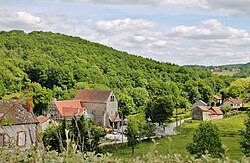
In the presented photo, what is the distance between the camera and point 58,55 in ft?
349

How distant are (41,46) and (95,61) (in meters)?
17.2

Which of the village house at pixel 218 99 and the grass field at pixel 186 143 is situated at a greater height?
the village house at pixel 218 99

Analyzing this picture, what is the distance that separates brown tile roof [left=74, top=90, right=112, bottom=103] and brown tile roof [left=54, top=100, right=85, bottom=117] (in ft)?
4.81

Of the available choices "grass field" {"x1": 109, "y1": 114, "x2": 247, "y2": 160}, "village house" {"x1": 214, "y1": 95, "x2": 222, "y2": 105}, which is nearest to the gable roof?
"grass field" {"x1": 109, "y1": 114, "x2": 247, "y2": 160}

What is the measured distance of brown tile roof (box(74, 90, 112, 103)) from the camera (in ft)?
214

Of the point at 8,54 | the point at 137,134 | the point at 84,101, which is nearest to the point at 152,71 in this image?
the point at 8,54

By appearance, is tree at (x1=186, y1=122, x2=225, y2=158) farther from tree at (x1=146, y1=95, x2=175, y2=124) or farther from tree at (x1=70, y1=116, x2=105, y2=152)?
tree at (x1=146, y1=95, x2=175, y2=124)

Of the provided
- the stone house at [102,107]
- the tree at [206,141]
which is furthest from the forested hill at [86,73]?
the tree at [206,141]

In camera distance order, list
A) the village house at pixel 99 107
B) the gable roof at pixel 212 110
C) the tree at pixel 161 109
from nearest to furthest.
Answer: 1. the tree at pixel 161 109
2. the village house at pixel 99 107
3. the gable roof at pixel 212 110

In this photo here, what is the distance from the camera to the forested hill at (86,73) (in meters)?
79.4

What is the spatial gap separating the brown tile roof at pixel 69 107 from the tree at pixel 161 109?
11724 millimetres

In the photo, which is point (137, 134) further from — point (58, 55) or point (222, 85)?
point (222, 85)

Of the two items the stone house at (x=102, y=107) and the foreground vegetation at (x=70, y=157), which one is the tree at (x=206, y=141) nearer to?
the foreground vegetation at (x=70, y=157)

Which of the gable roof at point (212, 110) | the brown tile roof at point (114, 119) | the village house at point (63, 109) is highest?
the village house at point (63, 109)
